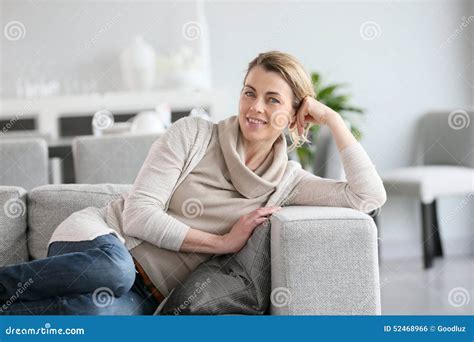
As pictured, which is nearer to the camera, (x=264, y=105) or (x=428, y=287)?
(x=264, y=105)

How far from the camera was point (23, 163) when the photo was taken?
2.87 meters

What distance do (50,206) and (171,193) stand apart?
17.8 inches

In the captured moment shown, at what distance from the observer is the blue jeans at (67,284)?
5.95ft

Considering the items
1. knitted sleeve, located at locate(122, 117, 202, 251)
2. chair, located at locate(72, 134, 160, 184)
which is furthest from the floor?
knitted sleeve, located at locate(122, 117, 202, 251)

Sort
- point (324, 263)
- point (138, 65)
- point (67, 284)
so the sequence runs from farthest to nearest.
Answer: point (138, 65), point (324, 263), point (67, 284)

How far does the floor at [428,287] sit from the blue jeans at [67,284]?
186cm

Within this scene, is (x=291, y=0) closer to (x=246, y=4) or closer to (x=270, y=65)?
(x=246, y=4)

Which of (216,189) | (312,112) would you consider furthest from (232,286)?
(312,112)

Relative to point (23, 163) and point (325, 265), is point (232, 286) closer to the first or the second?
point (325, 265)

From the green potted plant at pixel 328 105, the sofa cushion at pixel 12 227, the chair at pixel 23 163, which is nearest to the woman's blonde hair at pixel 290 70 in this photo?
the sofa cushion at pixel 12 227

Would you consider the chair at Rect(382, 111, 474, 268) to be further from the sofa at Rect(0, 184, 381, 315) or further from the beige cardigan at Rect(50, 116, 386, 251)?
the sofa at Rect(0, 184, 381, 315)

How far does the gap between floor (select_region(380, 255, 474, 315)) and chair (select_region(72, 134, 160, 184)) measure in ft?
4.25

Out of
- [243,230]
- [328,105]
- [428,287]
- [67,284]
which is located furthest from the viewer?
[328,105]

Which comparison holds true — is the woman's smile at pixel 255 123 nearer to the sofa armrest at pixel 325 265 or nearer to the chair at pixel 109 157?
the sofa armrest at pixel 325 265
